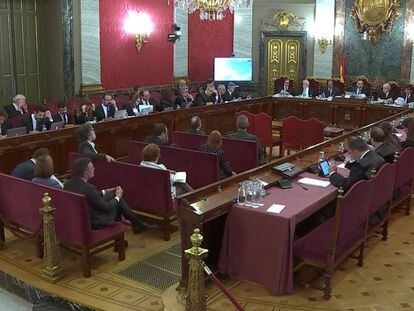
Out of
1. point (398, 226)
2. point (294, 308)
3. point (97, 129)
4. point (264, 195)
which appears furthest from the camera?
point (97, 129)

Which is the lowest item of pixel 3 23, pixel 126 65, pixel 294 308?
pixel 294 308

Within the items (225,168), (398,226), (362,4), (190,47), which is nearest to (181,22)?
→ (190,47)

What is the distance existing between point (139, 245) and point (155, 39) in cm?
889

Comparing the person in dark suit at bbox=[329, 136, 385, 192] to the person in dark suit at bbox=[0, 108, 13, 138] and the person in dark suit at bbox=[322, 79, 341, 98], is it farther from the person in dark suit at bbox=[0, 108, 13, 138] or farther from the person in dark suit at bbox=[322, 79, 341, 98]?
the person in dark suit at bbox=[322, 79, 341, 98]

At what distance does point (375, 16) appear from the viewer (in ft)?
48.4

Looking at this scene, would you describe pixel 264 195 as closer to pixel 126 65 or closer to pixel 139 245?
pixel 139 245

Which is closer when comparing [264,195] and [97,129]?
[264,195]

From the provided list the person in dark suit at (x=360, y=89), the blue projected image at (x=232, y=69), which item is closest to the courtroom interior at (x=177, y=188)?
the person in dark suit at (x=360, y=89)

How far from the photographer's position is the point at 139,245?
19.2 feet

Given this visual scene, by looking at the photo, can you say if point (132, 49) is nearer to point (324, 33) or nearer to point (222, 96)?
point (222, 96)

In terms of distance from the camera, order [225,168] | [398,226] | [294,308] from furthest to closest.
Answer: [225,168], [398,226], [294,308]

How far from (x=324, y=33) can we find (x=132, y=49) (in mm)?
5805

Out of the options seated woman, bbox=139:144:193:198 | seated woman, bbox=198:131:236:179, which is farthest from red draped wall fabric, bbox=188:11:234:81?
seated woman, bbox=139:144:193:198

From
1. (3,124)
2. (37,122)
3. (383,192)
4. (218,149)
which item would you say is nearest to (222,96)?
(37,122)
